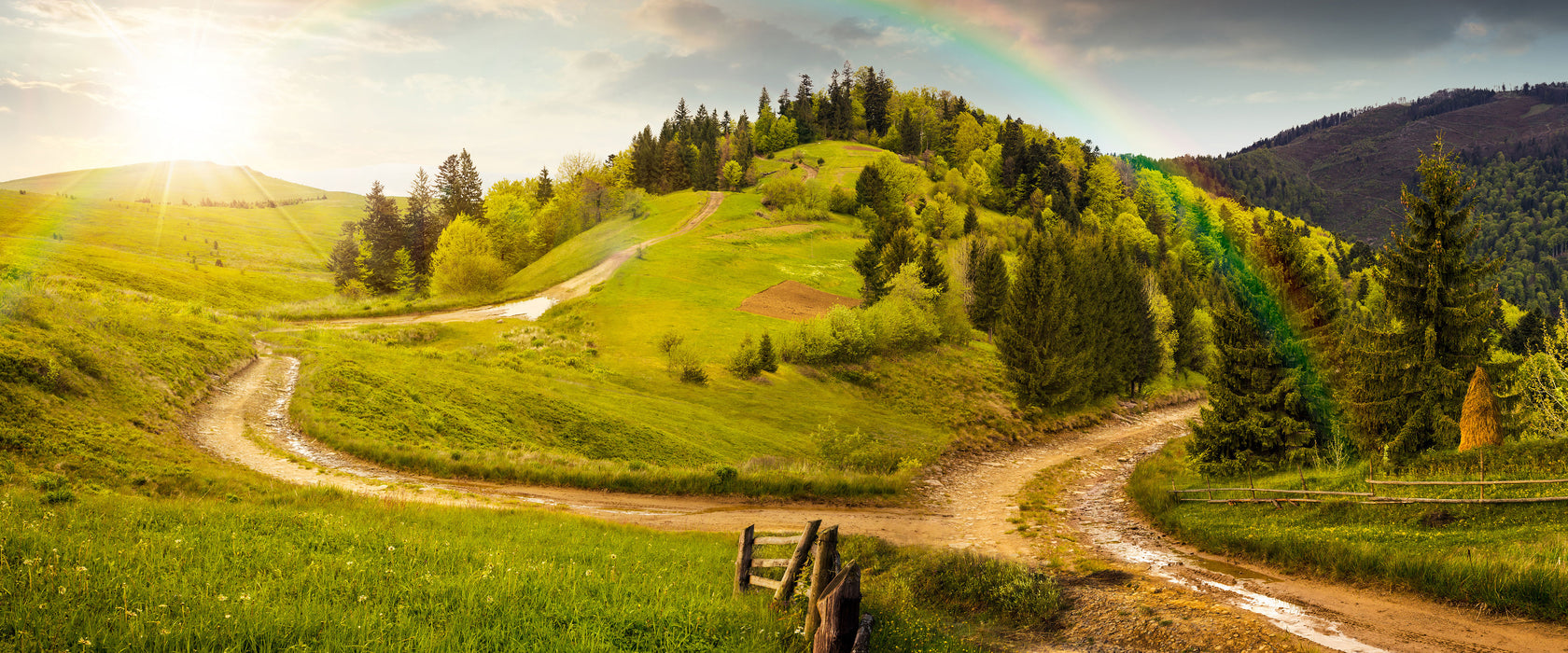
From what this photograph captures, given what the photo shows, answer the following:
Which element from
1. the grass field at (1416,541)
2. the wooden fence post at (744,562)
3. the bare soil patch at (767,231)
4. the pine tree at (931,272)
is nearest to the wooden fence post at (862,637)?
the wooden fence post at (744,562)

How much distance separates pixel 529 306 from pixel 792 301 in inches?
1057

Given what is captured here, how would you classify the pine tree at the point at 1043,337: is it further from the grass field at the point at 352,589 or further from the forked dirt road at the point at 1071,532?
the grass field at the point at 352,589

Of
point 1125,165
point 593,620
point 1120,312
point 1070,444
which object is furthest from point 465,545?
point 1125,165

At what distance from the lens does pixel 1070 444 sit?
49906 millimetres

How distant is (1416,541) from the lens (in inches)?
611

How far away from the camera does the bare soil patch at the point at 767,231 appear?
305 ft

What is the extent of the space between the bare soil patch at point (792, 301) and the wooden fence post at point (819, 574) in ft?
182

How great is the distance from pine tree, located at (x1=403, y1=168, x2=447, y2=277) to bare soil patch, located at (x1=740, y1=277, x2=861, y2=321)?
152ft

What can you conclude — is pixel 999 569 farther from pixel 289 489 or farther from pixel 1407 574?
pixel 289 489

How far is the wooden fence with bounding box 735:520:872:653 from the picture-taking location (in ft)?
23.1

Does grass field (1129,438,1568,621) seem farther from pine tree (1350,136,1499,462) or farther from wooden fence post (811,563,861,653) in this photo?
wooden fence post (811,563,861,653)

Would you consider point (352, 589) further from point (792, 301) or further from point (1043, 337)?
point (792, 301)

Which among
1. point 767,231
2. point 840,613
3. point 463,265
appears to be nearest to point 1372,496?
point 840,613

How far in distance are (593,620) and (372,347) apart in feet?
134
